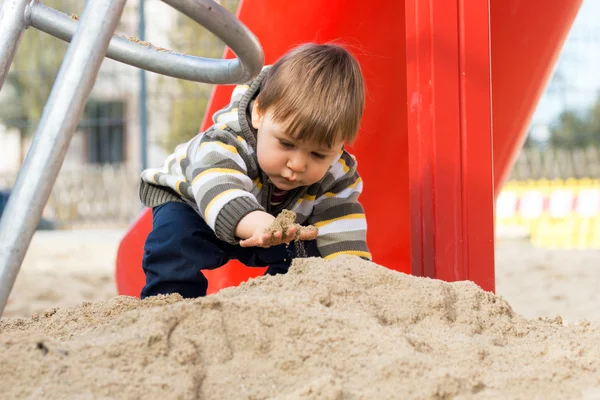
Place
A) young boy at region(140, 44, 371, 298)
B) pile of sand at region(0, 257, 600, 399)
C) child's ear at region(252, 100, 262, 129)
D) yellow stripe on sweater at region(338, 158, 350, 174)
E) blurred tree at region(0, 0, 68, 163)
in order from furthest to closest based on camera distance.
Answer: blurred tree at region(0, 0, 68, 163) → yellow stripe on sweater at region(338, 158, 350, 174) → child's ear at region(252, 100, 262, 129) → young boy at region(140, 44, 371, 298) → pile of sand at region(0, 257, 600, 399)

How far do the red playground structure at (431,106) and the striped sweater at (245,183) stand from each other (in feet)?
0.50

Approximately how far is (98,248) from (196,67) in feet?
16.8

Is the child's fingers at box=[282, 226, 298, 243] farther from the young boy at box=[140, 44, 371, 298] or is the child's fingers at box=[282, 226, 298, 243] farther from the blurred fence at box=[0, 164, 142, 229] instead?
the blurred fence at box=[0, 164, 142, 229]

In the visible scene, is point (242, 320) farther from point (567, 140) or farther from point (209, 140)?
point (567, 140)

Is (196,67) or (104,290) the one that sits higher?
(196,67)

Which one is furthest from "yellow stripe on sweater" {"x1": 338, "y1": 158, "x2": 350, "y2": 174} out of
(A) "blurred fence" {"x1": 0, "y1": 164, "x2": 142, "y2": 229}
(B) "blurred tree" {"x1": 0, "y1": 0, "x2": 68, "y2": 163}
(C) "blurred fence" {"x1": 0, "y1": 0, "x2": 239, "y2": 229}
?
(B) "blurred tree" {"x1": 0, "y1": 0, "x2": 68, "y2": 163}

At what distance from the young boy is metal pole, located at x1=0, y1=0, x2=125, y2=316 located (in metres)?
0.51

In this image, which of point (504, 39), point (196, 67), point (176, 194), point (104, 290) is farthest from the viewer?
point (104, 290)

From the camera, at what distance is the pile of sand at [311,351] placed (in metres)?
0.83

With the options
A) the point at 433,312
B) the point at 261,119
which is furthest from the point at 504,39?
the point at 433,312

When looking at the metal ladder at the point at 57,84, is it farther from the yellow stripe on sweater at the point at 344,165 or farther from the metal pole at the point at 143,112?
the metal pole at the point at 143,112

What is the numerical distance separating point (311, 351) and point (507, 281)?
115 inches

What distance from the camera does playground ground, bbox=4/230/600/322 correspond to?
9.15ft

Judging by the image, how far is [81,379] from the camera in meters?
0.82
